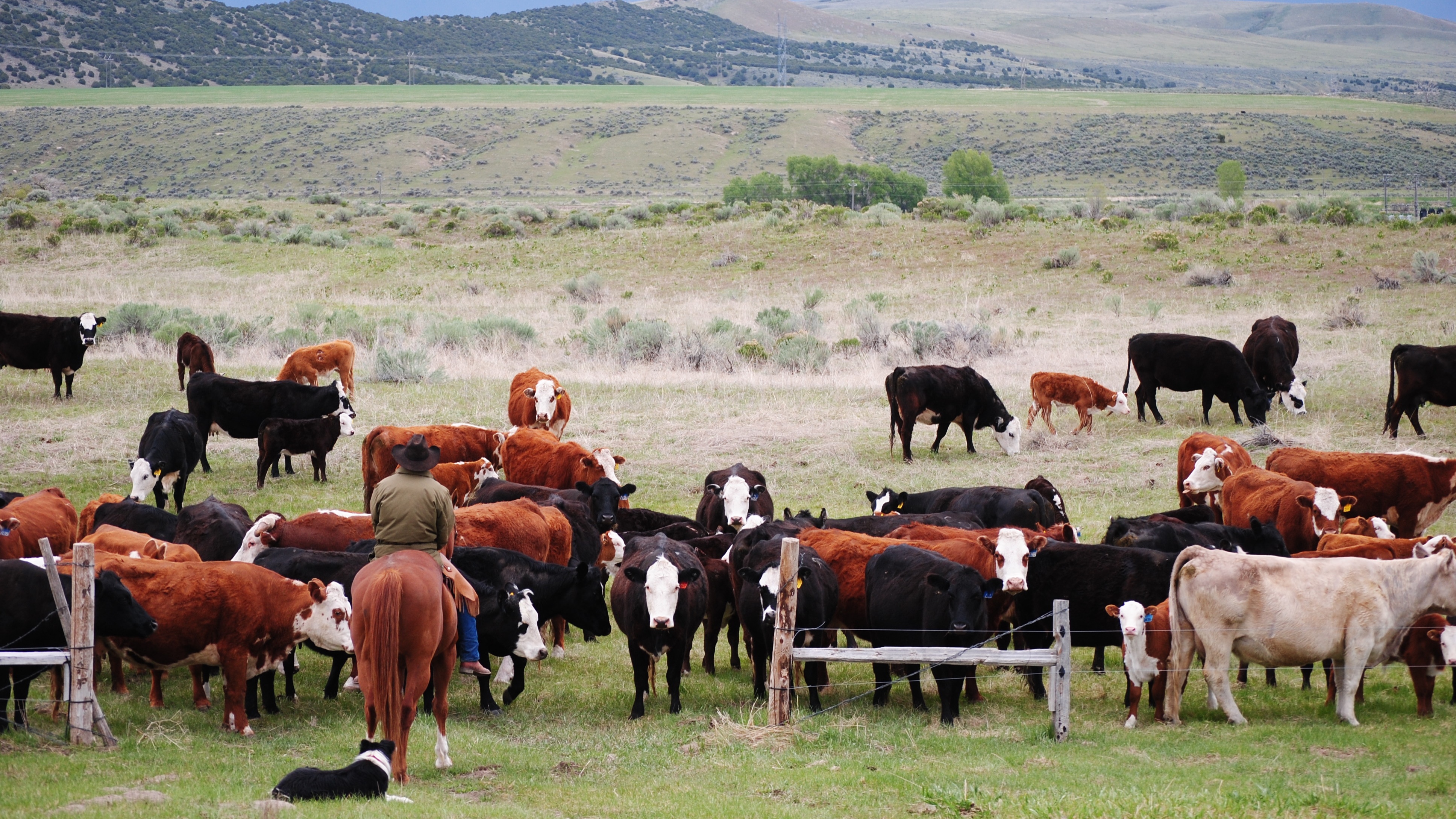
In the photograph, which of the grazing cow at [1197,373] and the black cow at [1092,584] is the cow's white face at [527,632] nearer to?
the black cow at [1092,584]

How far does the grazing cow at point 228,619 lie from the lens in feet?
29.0

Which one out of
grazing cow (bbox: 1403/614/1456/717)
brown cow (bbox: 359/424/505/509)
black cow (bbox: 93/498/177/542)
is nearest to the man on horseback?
black cow (bbox: 93/498/177/542)

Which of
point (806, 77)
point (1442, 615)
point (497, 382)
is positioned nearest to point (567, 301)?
point (497, 382)

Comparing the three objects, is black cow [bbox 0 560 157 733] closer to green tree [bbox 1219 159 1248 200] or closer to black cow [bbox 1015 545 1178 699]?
black cow [bbox 1015 545 1178 699]

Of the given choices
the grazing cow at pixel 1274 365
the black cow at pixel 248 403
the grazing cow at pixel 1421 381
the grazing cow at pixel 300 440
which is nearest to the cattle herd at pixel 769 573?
the grazing cow at pixel 300 440

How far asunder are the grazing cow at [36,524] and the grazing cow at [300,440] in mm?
4610

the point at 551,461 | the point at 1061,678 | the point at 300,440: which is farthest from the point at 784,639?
the point at 300,440

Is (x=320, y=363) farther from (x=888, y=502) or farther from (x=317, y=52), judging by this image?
(x=317, y=52)

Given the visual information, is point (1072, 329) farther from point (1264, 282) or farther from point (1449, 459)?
point (1449, 459)

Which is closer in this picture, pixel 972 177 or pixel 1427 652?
pixel 1427 652

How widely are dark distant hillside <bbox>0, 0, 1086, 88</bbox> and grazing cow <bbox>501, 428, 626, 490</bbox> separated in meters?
125

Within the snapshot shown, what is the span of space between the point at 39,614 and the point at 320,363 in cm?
1434

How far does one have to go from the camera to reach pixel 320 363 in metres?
22.6

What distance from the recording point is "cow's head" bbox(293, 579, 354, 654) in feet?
30.3
